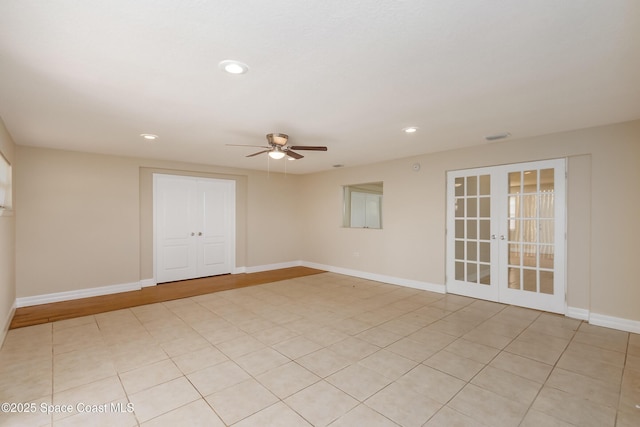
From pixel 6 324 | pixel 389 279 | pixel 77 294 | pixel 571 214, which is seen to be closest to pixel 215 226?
pixel 77 294

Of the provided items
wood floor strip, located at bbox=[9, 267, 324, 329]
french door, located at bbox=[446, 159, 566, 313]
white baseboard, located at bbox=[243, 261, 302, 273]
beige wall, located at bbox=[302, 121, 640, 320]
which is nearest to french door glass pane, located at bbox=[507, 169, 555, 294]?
french door, located at bbox=[446, 159, 566, 313]

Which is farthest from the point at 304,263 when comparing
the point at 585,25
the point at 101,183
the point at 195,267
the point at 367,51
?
the point at 585,25

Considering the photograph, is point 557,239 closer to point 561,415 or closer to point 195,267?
point 561,415

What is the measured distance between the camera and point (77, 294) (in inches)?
192

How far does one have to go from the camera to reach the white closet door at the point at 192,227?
5863 millimetres

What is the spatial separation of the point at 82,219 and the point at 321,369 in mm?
4732

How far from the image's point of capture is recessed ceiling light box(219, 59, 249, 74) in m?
2.13

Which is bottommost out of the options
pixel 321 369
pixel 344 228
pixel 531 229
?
pixel 321 369

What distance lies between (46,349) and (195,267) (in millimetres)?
3307

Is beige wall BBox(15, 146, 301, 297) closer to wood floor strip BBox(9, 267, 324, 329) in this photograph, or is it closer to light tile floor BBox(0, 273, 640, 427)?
wood floor strip BBox(9, 267, 324, 329)

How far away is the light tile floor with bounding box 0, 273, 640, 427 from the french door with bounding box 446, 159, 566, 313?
1.39ft

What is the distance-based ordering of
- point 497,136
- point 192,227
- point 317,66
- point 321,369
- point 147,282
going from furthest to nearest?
1. point 192,227
2. point 147,282
3. point 497,136
4. point 321,369
5. point 317,66

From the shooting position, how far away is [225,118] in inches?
133

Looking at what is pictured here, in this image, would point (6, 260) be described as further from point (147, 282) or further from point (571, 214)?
point (571, 214)
